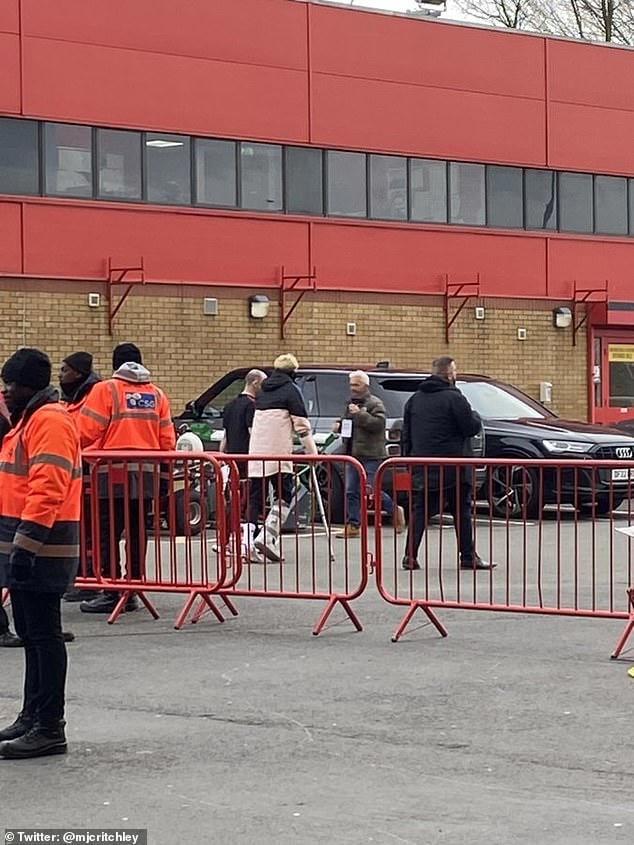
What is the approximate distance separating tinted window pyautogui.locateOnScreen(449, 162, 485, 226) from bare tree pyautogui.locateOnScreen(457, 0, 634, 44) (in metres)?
18.3

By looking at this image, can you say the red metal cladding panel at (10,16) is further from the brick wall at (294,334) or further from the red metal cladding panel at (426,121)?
the red metal cladding panel at (426,121)

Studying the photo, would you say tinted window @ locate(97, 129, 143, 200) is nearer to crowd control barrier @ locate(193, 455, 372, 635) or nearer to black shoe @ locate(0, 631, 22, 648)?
crowd control barrier @ locate(193, 455, 372, 635)

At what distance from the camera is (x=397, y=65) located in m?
28.0

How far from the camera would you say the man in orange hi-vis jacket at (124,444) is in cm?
1155

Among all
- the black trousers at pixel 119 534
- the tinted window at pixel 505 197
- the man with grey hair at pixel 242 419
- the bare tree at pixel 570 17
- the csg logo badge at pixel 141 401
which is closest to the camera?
the black trousers at pixel 119 534

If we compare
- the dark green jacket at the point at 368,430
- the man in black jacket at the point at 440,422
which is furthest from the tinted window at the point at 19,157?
the man in black jacket at the point at 440,422

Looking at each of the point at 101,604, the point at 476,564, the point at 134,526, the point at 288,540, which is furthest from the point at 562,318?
the point at 101,604

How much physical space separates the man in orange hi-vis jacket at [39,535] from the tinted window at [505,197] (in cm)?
2231

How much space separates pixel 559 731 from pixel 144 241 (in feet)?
60.1

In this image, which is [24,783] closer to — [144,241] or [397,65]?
[144,241]

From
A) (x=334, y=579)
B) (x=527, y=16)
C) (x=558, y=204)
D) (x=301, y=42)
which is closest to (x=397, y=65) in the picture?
(x=301, y=42)

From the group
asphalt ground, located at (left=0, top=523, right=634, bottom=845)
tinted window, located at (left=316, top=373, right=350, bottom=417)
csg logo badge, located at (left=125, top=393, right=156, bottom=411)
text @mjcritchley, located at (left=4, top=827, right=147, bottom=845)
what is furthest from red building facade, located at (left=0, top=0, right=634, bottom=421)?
text @mjcritchley, located at (left=4, top=827, right=147, bottom=845)

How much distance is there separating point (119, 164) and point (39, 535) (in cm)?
1833

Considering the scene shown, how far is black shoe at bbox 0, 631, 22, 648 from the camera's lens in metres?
10.4
